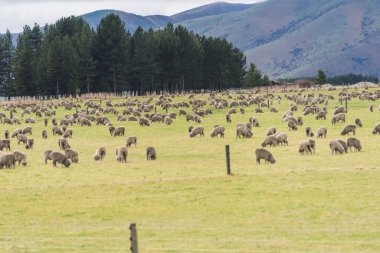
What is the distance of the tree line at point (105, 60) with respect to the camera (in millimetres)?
131375

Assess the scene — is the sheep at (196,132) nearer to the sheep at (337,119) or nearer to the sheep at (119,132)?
the sheep at (119,132)

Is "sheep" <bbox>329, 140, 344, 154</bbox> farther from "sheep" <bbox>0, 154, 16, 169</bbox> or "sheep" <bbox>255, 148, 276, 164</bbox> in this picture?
"sheep" <bbox>0, 154, 16, 169</bbox>

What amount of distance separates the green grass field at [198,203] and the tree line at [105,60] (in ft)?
287

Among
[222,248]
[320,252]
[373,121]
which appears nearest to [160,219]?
[222,248]

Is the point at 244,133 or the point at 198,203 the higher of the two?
the point at 244,133

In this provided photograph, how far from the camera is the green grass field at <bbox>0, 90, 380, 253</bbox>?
19.7 metres

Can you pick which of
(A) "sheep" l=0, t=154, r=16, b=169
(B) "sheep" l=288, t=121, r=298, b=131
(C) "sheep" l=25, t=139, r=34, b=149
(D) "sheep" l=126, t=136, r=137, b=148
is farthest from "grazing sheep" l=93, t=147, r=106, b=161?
(B) "sheep" l=288, t=121, r=298, b=131

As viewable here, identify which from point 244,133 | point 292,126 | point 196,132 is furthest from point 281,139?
point 292,126

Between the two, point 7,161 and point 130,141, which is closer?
point 7,161

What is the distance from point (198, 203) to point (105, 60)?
370 ft

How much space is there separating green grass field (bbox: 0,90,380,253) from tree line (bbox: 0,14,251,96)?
287 ft

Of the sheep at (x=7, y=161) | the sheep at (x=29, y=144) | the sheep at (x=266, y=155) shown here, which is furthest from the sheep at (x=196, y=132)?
the sheep at (x=7, y=161)

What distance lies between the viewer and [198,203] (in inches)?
1025

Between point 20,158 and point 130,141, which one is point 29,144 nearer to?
point 130,141
